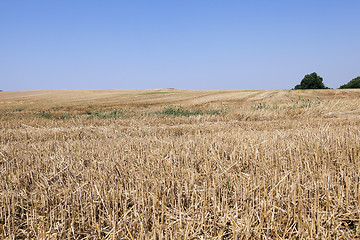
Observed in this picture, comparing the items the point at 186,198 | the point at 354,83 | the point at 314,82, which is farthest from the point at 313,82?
the point at 186,198

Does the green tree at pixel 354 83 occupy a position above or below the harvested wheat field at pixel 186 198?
above

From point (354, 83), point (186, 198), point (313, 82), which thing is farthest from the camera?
point (354, 83)

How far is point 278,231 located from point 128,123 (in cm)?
858

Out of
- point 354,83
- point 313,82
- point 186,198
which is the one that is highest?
point 313,82

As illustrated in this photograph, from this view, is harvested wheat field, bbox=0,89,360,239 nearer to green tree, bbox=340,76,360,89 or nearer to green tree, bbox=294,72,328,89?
green tree, bbox=294,72,328,89

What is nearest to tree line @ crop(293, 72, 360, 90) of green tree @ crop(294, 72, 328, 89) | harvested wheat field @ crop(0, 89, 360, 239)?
green tree @ crop(294, 72, 328, 89)

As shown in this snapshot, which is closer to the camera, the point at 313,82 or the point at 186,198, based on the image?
the point at 186,198

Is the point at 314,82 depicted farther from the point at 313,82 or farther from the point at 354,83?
the point at 354,83

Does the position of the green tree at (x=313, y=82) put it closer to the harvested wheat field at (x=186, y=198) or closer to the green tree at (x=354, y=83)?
the green tree at (x=354, y=83)

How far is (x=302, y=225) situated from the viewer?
7.37ft

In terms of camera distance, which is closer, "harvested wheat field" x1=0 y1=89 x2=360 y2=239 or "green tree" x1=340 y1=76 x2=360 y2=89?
"harvested wheat field" x1=0 y1=89 x2=360 y2=239

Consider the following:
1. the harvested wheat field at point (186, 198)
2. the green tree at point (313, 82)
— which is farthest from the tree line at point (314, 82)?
the harvested wheat field at point (186, 198)

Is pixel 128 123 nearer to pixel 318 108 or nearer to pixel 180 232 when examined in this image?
pixel 180 232

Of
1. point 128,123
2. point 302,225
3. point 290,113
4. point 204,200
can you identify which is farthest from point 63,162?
point 290,113
